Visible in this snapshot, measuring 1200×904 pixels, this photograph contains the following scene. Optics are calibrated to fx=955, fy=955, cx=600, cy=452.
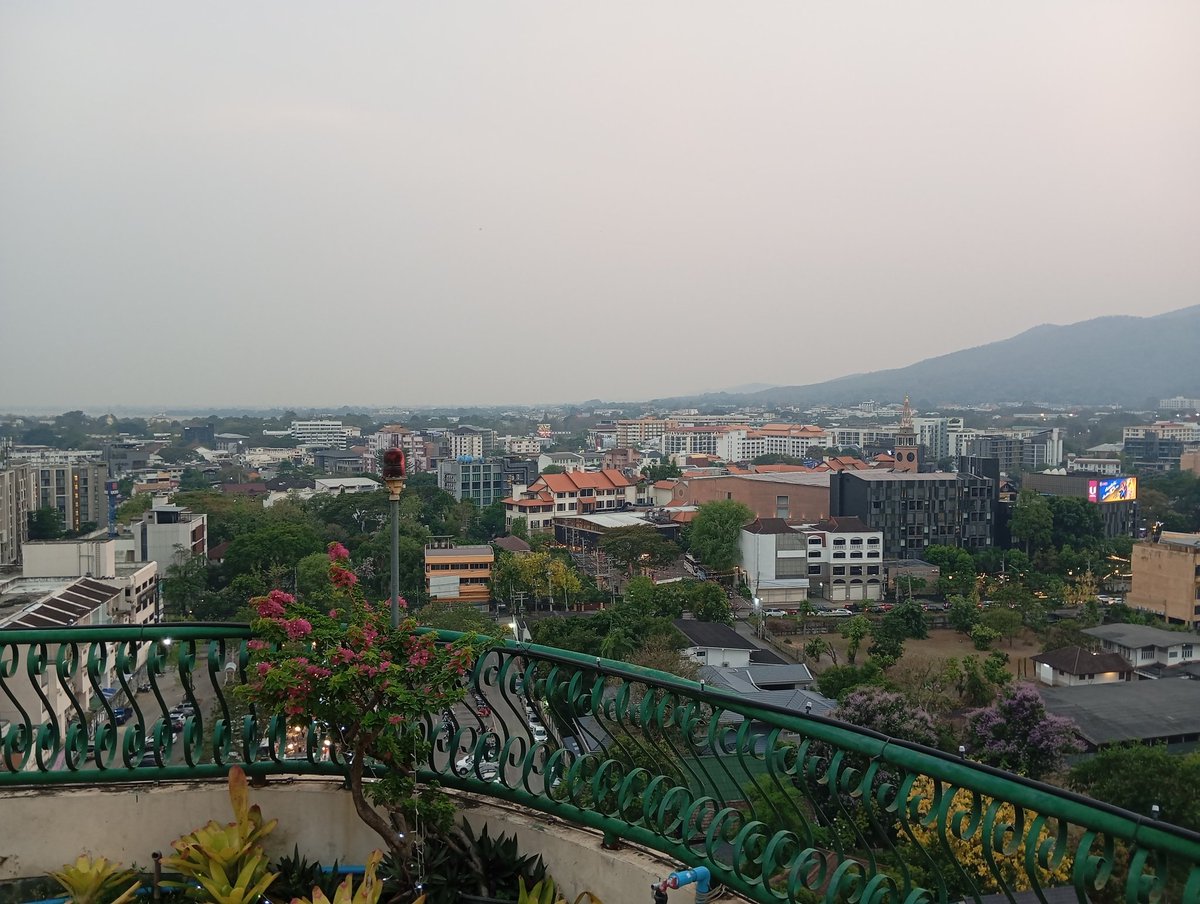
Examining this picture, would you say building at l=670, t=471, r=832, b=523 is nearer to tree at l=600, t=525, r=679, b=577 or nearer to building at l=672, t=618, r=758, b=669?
tree at l=600, t=525, r=679, b=577

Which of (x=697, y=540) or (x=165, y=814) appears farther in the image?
(x=697, y=540)

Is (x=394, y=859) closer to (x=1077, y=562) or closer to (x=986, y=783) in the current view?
(x=986, y=783)

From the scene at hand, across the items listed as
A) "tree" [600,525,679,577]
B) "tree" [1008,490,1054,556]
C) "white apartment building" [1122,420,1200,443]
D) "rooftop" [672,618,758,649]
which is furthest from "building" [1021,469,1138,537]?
"white apartment building" [1122,420,1200,443]

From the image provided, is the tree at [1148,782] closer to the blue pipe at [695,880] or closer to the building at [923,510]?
the blue pipe at [695,880]

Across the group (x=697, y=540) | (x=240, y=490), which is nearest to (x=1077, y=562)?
(x=697, y=540)

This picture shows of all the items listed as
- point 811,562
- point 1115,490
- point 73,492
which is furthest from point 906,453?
point 73,492

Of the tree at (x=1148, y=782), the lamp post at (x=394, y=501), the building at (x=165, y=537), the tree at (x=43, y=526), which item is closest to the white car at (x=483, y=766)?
the lamp post at (x=394, y=501)

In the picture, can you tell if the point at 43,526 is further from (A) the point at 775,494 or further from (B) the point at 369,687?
(B) the point at 369,687
